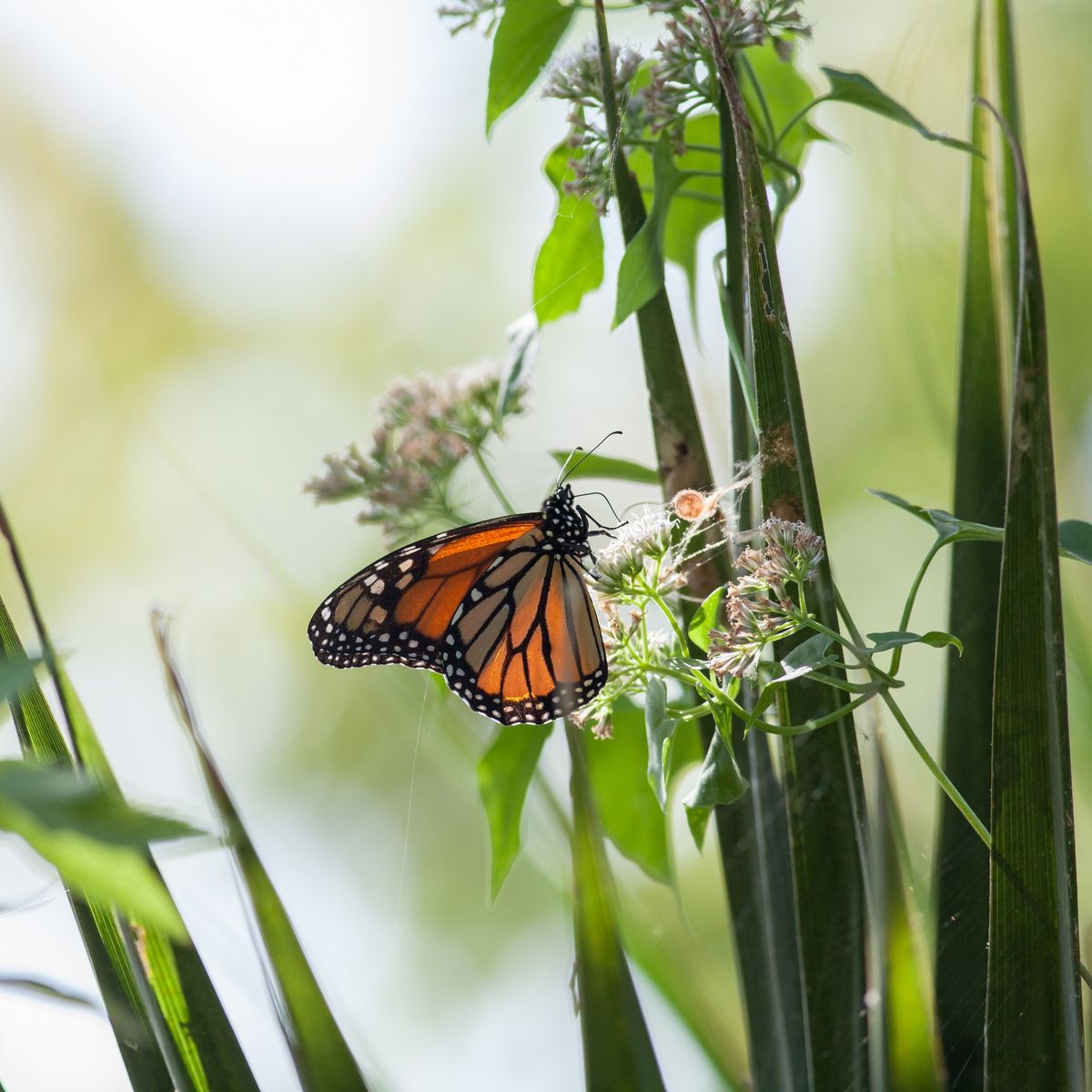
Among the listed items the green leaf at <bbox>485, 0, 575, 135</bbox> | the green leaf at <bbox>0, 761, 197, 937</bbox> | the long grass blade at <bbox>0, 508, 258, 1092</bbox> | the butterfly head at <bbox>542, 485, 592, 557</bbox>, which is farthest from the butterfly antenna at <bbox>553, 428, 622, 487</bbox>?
the green leaf at <bbox>0, 761, 197, 937</bbox>

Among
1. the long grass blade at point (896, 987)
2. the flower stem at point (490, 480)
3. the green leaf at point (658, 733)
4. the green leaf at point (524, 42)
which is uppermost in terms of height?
the green leaf at point (524, 42)

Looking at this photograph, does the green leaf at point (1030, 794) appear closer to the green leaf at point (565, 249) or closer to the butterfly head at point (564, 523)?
the green leaf at point (565, 249)

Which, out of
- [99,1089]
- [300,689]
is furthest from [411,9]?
[99,1089]

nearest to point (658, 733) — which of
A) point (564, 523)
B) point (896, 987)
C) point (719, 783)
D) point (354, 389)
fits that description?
point (719, 783)

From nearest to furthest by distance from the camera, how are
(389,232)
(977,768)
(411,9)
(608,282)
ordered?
1. (977,768)
2. (608,282)
3. (411,9)
4. (389,232)

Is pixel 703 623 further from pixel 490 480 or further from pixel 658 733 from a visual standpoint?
pixel 490 480

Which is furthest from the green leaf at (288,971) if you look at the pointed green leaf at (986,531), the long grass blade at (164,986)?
the pointed green leaf at (986,531)

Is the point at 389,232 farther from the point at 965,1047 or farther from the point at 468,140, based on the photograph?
the point at 965,1047
